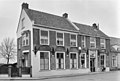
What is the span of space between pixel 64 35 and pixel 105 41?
39.5ft

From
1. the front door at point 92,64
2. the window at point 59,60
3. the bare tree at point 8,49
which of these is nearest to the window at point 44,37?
the window at point 59,60

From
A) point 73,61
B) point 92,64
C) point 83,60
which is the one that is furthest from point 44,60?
point 92,64

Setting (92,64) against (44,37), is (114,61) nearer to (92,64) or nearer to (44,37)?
(92,64)

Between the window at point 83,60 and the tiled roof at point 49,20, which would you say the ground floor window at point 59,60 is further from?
the window at point 83,60

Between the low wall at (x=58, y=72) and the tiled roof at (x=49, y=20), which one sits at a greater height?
the tiled roof at (x=49, y=20)

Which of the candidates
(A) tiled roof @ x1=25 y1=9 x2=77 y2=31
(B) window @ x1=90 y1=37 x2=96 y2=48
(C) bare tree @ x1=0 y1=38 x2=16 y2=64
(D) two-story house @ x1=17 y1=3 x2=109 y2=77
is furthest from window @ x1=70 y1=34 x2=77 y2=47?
(C) bare tree @ x1=0 y1=38 x2=16 y2=64

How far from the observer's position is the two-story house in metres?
24.4

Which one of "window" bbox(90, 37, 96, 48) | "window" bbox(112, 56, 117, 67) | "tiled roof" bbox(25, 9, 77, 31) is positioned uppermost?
"tiled roof" bbox(25, 9, 77, 31)

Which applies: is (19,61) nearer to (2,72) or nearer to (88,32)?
(2,72)

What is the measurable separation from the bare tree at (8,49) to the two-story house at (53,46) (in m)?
30.0

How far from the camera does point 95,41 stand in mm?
33969

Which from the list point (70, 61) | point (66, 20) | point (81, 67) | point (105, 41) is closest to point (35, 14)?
point (66, 20)

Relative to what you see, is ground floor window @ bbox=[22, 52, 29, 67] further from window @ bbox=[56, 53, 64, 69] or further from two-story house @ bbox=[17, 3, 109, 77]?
window @ bbox=[56, 53, 64, 69]

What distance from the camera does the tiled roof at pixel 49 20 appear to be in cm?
2596
